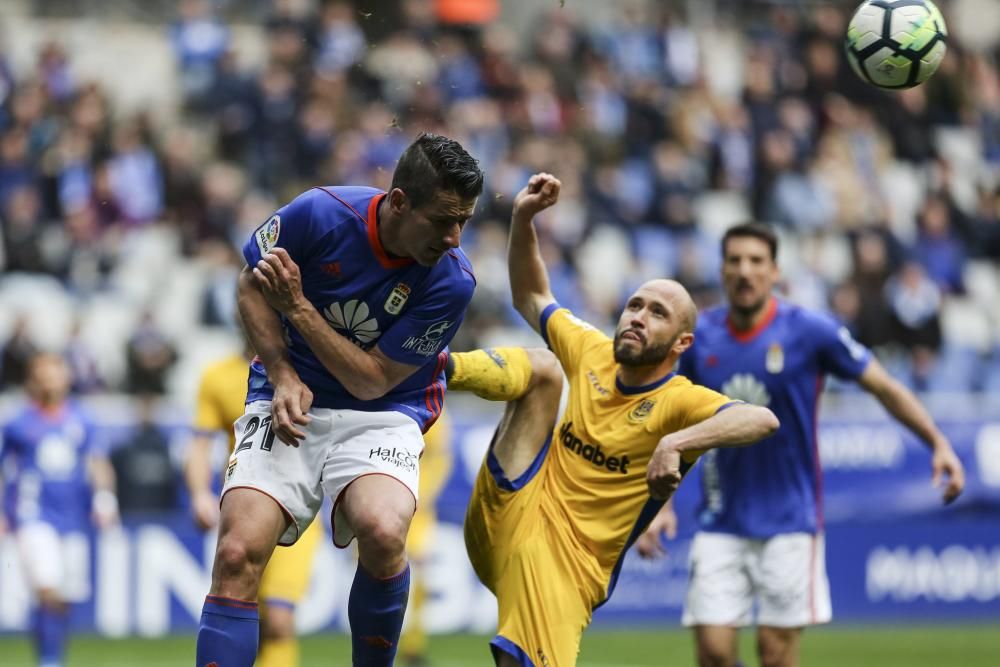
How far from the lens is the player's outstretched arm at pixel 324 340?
20.7ft

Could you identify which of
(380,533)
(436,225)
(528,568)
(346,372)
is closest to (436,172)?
(436,225)

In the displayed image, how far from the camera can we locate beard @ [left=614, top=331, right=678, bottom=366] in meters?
7.25

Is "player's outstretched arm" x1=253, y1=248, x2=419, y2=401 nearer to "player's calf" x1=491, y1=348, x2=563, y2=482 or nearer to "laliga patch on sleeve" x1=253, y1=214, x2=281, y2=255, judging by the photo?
Result: "laliga patch on sleeve" x1=253, y1=214, x2=281, y2=255

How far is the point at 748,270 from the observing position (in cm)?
872

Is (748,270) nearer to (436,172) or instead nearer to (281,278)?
(436,172)

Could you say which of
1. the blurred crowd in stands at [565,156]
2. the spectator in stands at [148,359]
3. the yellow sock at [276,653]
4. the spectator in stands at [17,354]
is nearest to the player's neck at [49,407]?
the blurred crowd in stands at [565,156]

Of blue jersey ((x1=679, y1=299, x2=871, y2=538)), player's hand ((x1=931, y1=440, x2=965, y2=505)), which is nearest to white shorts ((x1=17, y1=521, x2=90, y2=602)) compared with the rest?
blue jersey ((x1=679, y1=299, x2=871, y2=538))

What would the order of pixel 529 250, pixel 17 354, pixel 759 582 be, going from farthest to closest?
pixel 17 354 → pixel 759 582 → pixel 529 250

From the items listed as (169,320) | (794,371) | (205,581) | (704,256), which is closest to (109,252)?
(169,320)

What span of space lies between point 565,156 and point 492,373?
12581mm

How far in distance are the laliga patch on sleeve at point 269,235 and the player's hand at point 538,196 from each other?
53.6 inches

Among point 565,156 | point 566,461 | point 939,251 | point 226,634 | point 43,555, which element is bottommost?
point 226,634

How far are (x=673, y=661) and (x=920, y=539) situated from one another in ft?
13.0

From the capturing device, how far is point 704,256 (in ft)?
63.0
